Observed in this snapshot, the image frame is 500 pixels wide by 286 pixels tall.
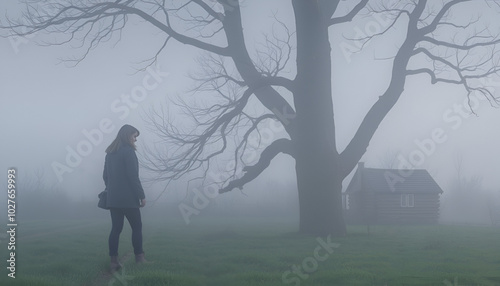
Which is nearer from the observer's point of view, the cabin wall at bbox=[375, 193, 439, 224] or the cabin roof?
the cabin wall at bbox=[375, 193, 439, 224]

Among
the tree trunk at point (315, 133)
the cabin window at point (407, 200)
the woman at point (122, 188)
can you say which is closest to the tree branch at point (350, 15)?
the tree trunk at point (315, 133)

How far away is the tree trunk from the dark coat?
9.14 m

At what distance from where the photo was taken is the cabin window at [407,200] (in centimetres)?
4672

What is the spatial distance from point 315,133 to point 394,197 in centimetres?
3169

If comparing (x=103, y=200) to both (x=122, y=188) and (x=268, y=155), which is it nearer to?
(x=122, y=188)

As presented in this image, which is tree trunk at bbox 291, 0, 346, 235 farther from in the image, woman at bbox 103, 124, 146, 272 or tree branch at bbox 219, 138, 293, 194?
woman at bbox 103, 124, 146, 272

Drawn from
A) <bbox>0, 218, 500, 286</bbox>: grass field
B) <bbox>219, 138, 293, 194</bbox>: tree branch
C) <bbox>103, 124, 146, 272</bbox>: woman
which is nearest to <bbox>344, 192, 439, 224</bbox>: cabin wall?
<bbox>219, 138, 293, 194</bbox>: tree branch

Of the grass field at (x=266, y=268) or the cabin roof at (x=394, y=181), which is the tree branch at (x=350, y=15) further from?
the cabin roof at (x=394, y=181)

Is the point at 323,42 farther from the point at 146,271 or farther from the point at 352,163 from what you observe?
the point at 146,271

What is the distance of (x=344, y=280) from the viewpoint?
713 centimetres

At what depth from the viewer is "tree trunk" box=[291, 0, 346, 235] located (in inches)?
651

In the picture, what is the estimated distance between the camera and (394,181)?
48031mm

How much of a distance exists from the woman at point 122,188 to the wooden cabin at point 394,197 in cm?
3835

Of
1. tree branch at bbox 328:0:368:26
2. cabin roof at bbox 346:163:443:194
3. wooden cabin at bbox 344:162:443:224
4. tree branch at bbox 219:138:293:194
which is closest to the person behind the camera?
tree branch at bbox 219:138:293:194
